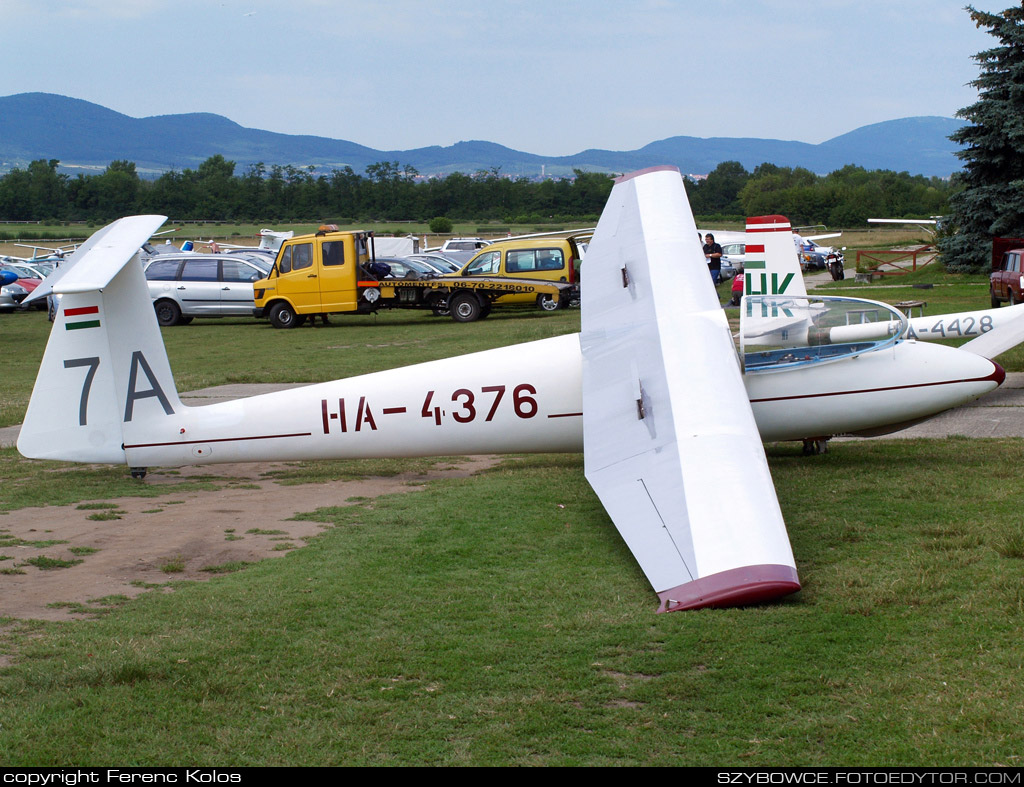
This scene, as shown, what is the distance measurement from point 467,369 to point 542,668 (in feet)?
16.9

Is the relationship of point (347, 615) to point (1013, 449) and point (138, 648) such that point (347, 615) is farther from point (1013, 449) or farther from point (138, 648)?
point (1013, 449)

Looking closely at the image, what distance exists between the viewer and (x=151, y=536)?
839cm

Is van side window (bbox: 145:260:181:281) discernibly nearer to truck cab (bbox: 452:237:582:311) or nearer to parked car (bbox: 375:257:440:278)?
parked car (bbox: 375:257:440:278)

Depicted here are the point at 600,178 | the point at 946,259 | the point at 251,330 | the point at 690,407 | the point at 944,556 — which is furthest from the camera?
the point at 600,178

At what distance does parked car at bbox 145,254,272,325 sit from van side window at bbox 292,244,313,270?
2.21 metres

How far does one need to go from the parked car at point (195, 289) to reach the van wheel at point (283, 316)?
1.50 meters

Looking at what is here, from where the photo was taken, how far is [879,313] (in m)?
9.74

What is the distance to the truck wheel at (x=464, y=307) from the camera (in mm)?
28453

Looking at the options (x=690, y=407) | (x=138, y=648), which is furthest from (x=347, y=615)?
(x=690, y=407)

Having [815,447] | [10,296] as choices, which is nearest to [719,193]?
[10,296]

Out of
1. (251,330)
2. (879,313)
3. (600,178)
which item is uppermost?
(600,178)

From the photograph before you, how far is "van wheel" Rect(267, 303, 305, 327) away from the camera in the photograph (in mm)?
28938

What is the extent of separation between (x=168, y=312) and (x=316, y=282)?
17.5 feet

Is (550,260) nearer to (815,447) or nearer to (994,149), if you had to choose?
(994,149)
